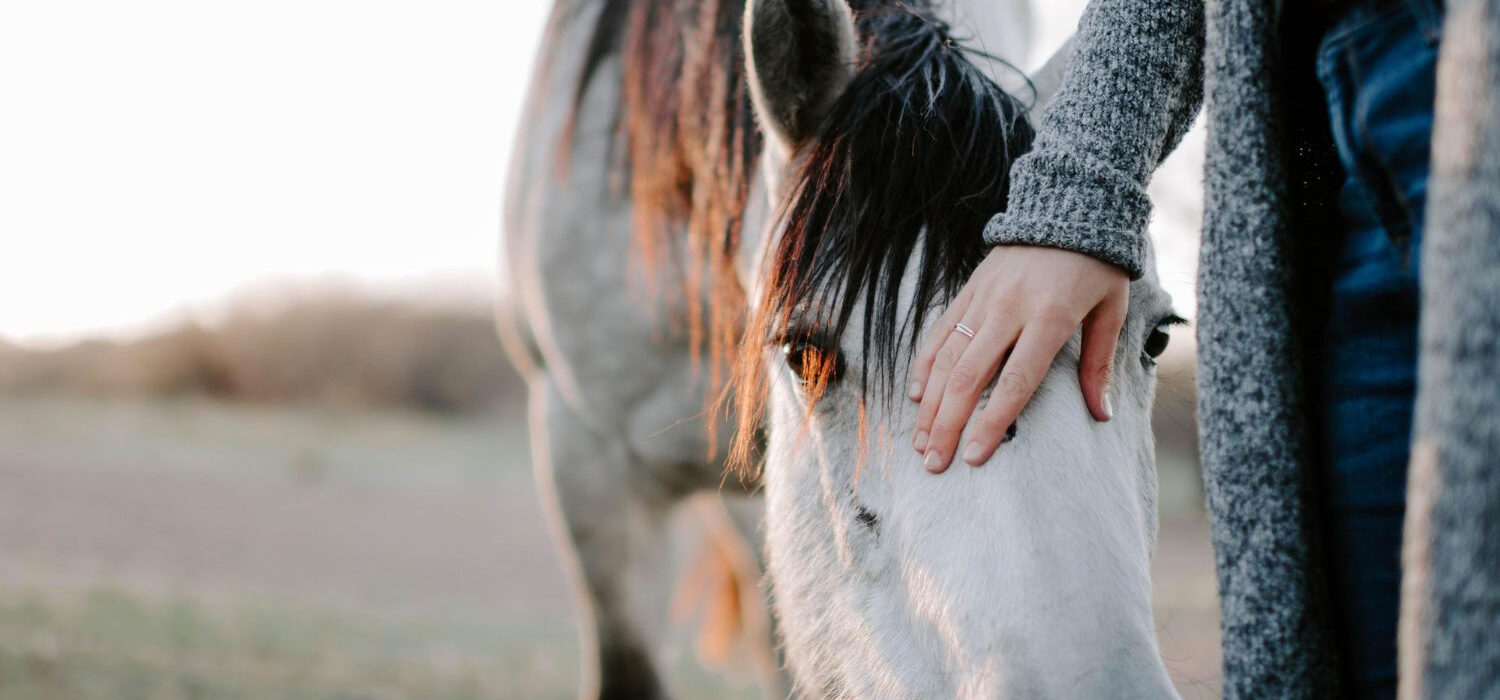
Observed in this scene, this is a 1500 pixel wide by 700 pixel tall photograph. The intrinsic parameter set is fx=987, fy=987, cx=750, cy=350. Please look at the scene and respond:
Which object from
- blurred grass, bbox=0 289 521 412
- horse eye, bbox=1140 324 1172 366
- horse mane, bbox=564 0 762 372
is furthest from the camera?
blurred grass, bbox=0 289 521 412

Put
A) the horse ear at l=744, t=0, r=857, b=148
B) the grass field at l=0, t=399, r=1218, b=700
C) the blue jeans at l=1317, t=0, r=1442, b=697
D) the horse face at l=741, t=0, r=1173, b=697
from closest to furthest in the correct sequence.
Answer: the blue jeans at l=1317, t=0, r=1442, b=697 < the horse face at l=741, t=0, r=1173, b=697 < the horse ear at l=744, t=0, r=857, b=148 < the grass field at l=0, t=399, r=1218, b=700

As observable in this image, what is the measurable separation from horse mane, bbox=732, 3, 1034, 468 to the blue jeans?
44 centimetres

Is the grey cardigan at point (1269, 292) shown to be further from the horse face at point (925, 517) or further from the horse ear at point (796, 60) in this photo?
the horse ear at point (796, 60)

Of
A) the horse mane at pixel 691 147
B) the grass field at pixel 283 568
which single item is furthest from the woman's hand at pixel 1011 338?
the horse mane at pixel 691 147

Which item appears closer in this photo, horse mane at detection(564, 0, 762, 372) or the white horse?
the white horse

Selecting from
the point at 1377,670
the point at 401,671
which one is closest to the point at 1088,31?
the point at 1377,670

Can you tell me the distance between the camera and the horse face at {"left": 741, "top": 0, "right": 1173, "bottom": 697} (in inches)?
37.8

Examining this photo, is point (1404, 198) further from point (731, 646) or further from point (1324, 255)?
point (731, 646)

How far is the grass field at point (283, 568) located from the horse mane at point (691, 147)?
1.07m

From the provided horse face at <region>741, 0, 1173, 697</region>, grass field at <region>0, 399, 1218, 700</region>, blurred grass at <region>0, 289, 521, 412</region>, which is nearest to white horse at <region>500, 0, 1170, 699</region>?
horse face at <region>741, 0, 1173, 697</region>

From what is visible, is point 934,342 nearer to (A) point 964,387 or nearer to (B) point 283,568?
(A) point 964,387

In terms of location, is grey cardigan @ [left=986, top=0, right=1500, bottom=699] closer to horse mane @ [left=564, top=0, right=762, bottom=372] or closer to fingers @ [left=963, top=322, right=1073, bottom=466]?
fingers @ [left=963, top=322, right=1073, bottom=466]

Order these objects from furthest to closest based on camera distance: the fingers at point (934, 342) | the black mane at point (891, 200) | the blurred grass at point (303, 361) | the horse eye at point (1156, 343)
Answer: the blurred grass at point (303, 361) → the horse eye at point (1156, 343) → the black mane at point (891, 200) → the fingers at point (934, 342)

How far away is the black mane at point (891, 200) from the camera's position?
121 cm
